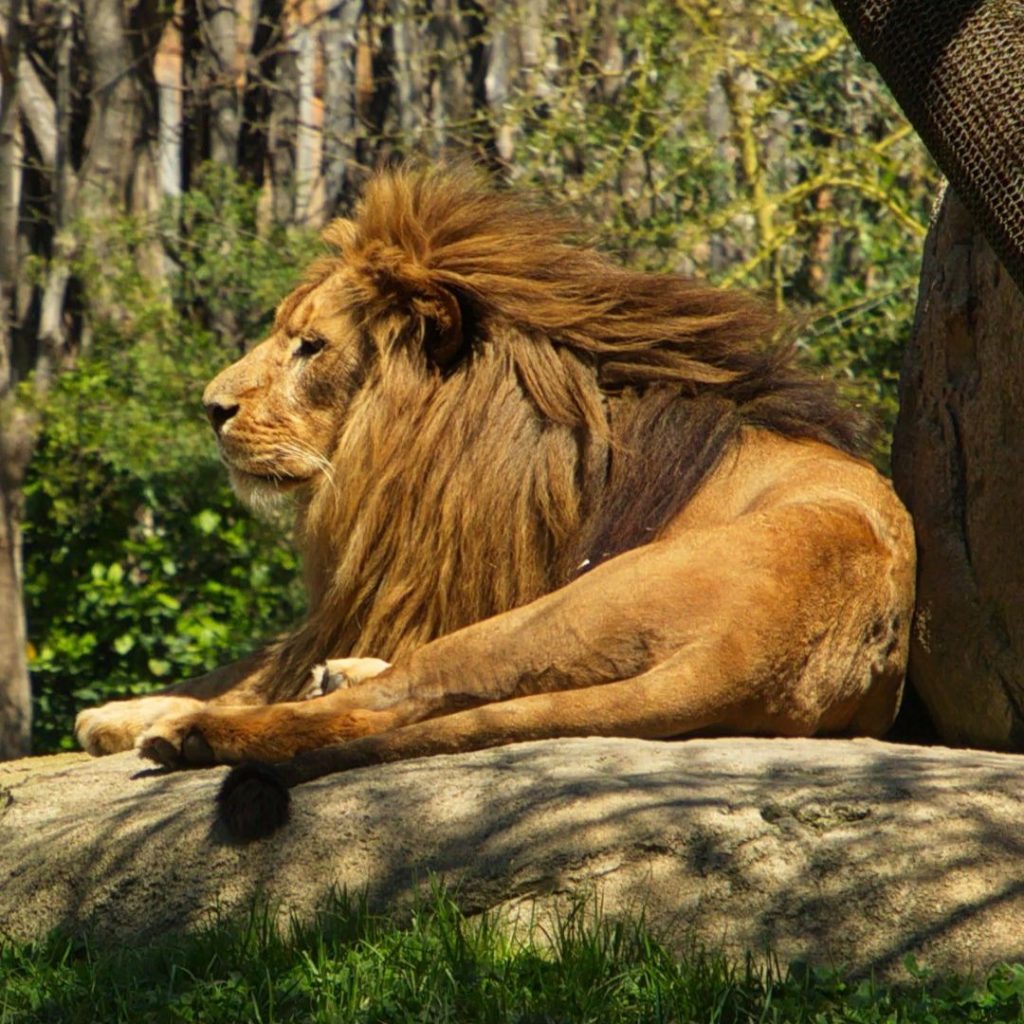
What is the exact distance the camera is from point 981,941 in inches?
132

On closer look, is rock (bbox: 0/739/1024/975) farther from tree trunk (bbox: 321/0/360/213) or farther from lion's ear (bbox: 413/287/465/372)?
tree trunk (bbox: 321/0/360/213)

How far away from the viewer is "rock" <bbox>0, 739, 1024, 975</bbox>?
3.39 m

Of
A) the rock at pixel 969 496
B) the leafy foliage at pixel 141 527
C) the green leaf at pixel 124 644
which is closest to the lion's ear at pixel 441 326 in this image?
the rock at pixel 969 496

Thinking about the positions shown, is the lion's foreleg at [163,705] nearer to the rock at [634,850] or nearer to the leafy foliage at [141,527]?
the rock at [634,850]

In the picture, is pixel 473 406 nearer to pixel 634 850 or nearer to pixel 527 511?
pixel 527 511

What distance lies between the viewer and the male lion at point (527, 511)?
4.20 meters

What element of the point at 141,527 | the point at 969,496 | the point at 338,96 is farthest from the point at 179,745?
the point at 338,96

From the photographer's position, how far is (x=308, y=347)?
5.13 meters

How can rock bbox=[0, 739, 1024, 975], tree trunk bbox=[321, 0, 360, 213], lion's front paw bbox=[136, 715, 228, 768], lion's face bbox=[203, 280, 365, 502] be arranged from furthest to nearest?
tree trunk bbox=[321, 0, 360, 213] < lion's face bbox=[203, 280, 365, 502] < lion's front paw bbox=[136, 715, 228, 768] < rock bbox=[0, 739, 1024, 975]

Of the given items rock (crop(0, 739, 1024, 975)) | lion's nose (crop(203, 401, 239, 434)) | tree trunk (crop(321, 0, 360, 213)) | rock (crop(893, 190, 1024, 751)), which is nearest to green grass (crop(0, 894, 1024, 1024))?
rock (crop(0, 739, 1024, 975))

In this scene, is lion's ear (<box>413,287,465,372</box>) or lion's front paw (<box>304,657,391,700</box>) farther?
lion's ear (<box>413,287,465,372</box>)

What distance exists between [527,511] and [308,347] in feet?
2.75

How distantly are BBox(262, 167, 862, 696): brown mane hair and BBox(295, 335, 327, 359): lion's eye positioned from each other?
117mm

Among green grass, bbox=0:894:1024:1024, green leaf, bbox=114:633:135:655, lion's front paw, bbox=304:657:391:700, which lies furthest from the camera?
green leaf, bbox=114:633:135:655
